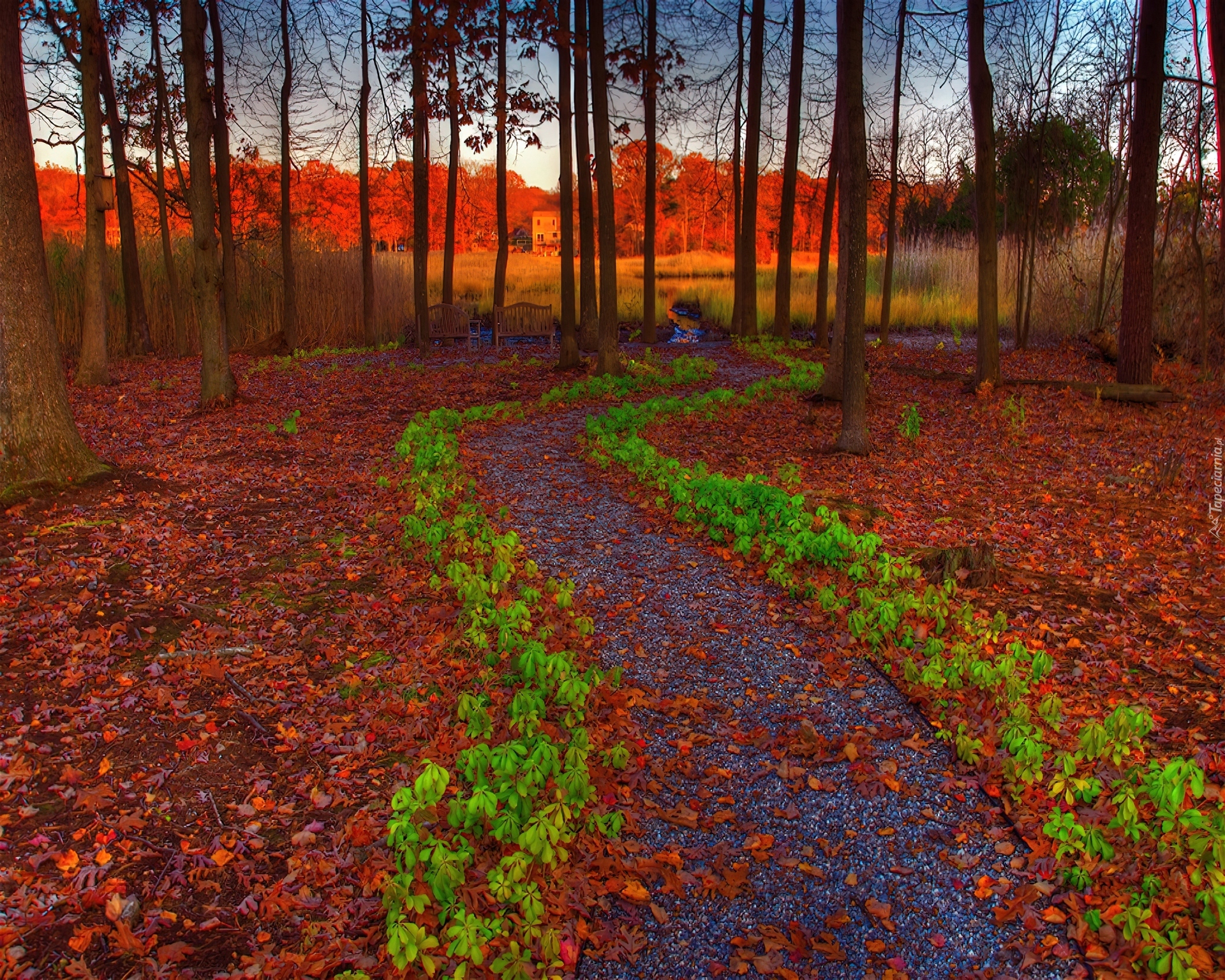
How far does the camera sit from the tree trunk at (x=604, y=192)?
38.4ft

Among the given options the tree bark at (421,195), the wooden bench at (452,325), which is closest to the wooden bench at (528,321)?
the wooden bench at (452,325)

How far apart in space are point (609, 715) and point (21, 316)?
5.51m

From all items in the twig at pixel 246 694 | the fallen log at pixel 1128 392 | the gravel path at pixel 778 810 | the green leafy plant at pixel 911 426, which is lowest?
the gravel path at pixel 778 810

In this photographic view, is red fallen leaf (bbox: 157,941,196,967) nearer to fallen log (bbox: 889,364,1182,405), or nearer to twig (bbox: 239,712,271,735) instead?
twig (bbox: 239,712,271,735)

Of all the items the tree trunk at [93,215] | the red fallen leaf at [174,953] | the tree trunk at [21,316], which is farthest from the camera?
the tree trunk at [93,215]

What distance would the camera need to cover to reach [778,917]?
2652 mm

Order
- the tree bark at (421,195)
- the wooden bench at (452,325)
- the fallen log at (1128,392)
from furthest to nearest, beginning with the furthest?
1. the wooden bench at (452,325)
2. the tree bark at (421,195)
3. the fallen log at (1128,392)

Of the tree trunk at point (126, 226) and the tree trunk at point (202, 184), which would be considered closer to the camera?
the tree trunk at point (202, 184)

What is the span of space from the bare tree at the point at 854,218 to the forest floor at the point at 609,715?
→ 52 cm

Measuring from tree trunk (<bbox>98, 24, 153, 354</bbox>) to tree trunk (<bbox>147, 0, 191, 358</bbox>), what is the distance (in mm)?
530

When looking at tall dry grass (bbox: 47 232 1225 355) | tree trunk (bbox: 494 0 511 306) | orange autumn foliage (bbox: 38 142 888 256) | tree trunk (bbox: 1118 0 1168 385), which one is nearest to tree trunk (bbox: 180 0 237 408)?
tree trunk (bbox: 494 0 511 306)

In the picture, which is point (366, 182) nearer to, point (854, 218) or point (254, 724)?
point (854, 218)

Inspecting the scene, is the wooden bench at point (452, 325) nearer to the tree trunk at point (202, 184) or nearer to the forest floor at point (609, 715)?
the tree trunk at point (202, 184)

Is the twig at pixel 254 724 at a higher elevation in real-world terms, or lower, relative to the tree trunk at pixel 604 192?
lower
